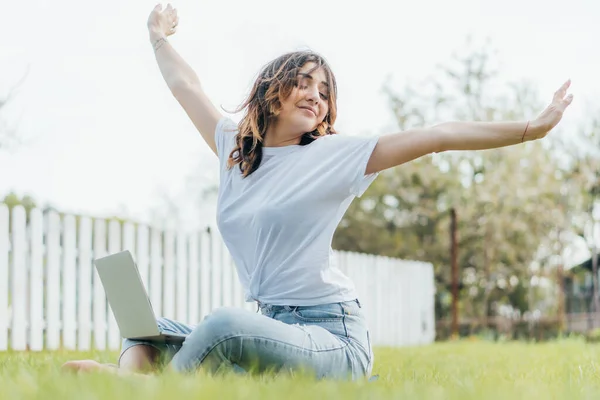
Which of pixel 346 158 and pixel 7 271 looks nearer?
pixel 346 158

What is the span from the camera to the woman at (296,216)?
262 centimetres

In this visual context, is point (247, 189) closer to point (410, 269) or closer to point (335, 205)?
point (335, 205)

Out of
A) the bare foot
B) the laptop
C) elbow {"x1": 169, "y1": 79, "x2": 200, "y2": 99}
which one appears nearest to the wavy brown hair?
elbow {"x1": 169, "y1": 79, "x2": 200, "y2": 99}

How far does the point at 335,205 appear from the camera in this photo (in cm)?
301

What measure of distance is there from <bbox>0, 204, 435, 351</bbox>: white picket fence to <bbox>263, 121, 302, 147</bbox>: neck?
438cm

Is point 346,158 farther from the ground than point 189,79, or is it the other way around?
point 189,79

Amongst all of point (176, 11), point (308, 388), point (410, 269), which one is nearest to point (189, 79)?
point (176, 11)

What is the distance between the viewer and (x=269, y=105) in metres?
3.20

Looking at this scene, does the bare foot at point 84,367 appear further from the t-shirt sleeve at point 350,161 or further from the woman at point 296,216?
the t-shirt sleeve at point 350,161

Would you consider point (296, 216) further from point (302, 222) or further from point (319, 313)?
point (319, 313)

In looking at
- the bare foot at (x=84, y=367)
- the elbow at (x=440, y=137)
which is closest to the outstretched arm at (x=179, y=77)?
the elbow at (x=440, y=137)

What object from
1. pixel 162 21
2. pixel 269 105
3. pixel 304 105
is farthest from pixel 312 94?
pixel 162 21

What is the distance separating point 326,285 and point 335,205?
11.7 inches

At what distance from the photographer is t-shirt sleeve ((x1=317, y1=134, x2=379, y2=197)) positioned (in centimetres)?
293
